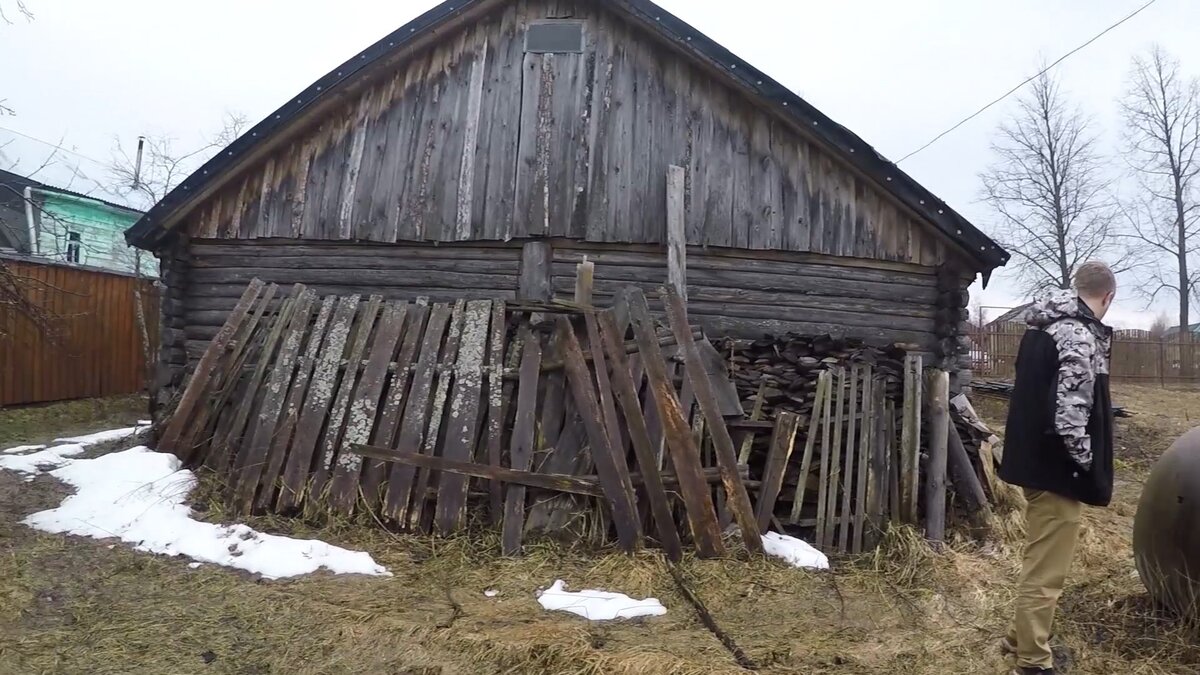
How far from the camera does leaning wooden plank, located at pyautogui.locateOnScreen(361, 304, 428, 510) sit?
217 inches

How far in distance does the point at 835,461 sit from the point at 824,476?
0.16 m

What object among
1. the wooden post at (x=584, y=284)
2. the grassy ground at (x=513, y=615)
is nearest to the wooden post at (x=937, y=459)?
the grassy ground at (x=513, y=615)

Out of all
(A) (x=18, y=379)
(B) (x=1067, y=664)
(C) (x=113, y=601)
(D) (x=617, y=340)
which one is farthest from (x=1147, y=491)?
(A) (x=18, y=379)

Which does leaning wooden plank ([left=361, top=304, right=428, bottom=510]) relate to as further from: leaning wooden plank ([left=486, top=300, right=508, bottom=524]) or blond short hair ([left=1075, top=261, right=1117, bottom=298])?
blond short hair ([left=1075, top=261, right=1117, bottom=298])

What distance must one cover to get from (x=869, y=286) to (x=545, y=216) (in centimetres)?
353

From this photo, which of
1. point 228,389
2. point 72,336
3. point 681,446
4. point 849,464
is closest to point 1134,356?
point 849,464

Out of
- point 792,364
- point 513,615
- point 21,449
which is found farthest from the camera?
point 21,449

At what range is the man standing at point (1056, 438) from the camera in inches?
130

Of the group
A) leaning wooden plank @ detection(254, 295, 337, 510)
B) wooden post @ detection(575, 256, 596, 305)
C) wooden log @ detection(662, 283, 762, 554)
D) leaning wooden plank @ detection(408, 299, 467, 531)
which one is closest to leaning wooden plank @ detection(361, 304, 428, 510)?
leaning wooden plank @ detection(408, 299, 467, 531)

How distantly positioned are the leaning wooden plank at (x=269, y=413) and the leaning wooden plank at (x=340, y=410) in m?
0.39

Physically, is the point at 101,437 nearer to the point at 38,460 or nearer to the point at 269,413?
the point at 38,460

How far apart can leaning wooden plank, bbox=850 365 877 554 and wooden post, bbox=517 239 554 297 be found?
131 inches

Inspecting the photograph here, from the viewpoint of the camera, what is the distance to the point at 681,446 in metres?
5.20

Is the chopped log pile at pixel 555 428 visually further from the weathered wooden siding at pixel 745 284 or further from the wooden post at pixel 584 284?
the weathered wooden siding at pixel 745 284
